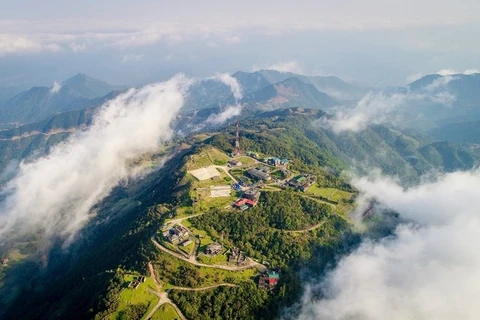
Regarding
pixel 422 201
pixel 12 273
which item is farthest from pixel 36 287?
pixel 422 201

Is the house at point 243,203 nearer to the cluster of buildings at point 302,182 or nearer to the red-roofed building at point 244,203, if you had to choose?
the red-roofed building at point 244,203

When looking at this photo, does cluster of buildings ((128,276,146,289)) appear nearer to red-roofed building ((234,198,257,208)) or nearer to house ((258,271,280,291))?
house ((258,271,280,291))

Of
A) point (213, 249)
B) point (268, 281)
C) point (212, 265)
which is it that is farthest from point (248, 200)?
point (268, 281)

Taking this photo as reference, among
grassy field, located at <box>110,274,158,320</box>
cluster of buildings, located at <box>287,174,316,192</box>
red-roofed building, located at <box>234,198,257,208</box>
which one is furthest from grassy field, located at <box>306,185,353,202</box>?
grassy field, located at <box>110,274,158,320</box>

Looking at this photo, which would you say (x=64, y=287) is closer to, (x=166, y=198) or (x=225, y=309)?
(x=166, y=198)

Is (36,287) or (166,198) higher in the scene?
(166,198)

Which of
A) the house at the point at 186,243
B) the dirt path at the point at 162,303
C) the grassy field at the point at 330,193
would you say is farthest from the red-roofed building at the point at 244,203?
the dirt path at the point at 162,303

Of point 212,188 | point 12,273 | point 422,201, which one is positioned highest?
point 212,188

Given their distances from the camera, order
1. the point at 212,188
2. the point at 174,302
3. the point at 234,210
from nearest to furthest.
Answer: the point at 174,302
the point at 234,210
the point at 212,188
